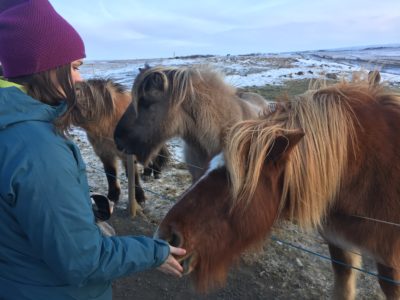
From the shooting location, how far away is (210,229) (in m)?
1.74

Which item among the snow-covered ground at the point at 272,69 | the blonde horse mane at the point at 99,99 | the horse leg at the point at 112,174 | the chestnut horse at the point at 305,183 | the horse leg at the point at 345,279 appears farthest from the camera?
the horse leg at the point at 112,174

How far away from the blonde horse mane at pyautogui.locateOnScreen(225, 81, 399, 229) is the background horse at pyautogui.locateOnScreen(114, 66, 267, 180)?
1.89 meters

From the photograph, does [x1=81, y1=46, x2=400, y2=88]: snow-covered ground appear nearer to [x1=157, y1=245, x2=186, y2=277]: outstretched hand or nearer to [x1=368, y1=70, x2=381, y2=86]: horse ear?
[x1=368, y1=70, x2=381, y2=86]: horse ear

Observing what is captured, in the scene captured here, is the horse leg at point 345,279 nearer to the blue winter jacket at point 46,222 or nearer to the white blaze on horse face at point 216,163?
the white blaze on horse face at point 216,163

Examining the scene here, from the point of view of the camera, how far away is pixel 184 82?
13.1 ft

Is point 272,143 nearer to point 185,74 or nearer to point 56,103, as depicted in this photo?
point 56,103

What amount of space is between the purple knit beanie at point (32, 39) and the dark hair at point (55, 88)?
0.04m

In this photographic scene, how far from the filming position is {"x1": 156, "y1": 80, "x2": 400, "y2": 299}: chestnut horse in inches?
68.4

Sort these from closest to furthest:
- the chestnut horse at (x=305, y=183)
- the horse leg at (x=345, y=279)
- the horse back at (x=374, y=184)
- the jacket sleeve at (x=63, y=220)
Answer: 1. the jacket sleeve at (x=63, y=220)
2. the chestnut horse at (x=305, y=183)
3. the horse back at (x=374, y=184)
4. the horse leg at (x=345, y=279)

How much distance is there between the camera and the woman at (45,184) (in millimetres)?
1229

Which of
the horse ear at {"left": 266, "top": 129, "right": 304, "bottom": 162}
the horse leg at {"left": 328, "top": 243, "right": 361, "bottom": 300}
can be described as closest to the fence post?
the horse leg at {"left": 328, "top": 243, "right": 361, "bottom": 300}

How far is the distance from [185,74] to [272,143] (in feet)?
8.25

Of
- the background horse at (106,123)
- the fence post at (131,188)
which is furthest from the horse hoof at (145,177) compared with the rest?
the fence post at (131,188)

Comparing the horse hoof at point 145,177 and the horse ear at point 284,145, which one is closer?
the horse ear at point 284,145
